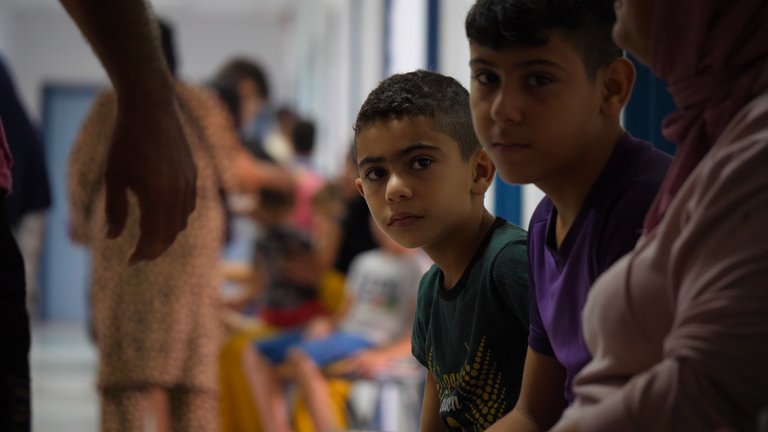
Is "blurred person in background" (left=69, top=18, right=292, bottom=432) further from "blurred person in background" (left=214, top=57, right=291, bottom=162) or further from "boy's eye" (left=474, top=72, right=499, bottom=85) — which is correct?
"blurred person in background" (left=214, top=57, right=291, bottom=162)

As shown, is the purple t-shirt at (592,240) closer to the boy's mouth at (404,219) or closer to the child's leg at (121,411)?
the boy's mouth at (404,219)

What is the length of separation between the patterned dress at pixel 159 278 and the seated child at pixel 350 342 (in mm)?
929

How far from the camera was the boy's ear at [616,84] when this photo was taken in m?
0.79

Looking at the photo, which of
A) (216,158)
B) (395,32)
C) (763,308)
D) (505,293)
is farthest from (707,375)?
(395,32)

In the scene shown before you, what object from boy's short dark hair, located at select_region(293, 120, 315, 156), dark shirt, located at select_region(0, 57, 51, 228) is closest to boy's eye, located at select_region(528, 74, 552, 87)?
dark shirt, located at select_region(0, 57, 51, 228)

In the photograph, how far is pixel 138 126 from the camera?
0.99 meters

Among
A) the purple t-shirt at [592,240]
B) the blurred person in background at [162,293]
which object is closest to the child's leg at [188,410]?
the blurred person in background at [162,293]

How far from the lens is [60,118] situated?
10.3 meters

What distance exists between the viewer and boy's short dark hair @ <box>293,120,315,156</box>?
512cm

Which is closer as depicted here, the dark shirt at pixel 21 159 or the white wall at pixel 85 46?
the dark shirt at pixel 21 159

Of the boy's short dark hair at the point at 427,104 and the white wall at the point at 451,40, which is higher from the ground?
the white wall at the point at 451,40

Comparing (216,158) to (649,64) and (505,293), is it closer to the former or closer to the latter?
(505,293)

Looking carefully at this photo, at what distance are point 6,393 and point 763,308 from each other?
2.69ft

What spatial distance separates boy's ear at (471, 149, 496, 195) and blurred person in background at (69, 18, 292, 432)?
3.79 ft
